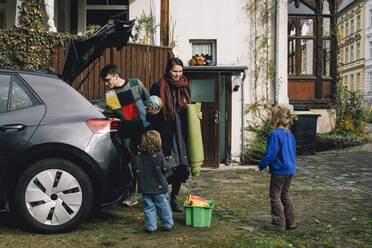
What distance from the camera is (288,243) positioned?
14.4 ft

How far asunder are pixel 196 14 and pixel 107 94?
883 centimetres

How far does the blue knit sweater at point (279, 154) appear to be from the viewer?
4852 millimetres

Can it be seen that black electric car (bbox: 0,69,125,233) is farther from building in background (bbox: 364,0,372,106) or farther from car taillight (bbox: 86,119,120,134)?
building in background (bbox: 364,0,372,106)

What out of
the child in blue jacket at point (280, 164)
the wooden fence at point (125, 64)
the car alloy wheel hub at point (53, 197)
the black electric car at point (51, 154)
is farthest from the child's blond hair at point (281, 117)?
the wooden fence at point (125, 64)

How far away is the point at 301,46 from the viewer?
52.6 feet

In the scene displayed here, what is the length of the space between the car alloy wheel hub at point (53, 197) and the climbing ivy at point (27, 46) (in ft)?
17.6

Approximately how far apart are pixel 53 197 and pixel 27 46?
571 cm

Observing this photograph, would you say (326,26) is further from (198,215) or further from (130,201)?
(198,215)

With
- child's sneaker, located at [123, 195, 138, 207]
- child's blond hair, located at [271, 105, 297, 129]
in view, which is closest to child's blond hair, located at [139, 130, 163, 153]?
child's blond hair, located at [271, 105, 297, 129]

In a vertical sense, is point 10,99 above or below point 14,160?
above

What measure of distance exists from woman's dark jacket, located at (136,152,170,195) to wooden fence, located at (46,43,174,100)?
4977mm

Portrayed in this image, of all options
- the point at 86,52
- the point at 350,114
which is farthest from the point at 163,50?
the point at 350,114

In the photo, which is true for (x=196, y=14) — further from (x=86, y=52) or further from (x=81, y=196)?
(x=81, y=196)

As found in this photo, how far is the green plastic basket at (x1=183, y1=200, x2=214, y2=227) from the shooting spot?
4.91 m
